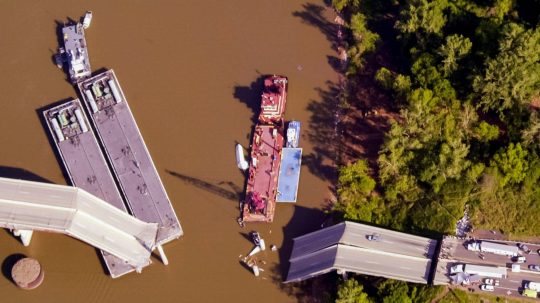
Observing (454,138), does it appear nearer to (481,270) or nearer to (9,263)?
(481,270)

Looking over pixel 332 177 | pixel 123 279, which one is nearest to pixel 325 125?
pixel 332 177

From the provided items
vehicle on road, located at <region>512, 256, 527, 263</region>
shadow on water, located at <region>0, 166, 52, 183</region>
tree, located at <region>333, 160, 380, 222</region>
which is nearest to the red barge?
tree, located at <region>333, 160, 380, 222</region>

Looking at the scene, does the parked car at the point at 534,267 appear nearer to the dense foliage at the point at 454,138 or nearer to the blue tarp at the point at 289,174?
the dense foliage at the point at 454,138

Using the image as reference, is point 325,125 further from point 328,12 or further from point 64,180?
point 64,180

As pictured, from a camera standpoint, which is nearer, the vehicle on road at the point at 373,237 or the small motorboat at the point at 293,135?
the vehicle on road at the point at 373,237

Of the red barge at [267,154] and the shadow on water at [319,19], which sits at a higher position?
the shadow on water at [319,19]

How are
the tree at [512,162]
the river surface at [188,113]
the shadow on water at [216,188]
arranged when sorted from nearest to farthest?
the tree at [512,162] → the river surface at [188,113] → the shadow on water at [216,188]

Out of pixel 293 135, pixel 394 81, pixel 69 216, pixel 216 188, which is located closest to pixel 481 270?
pixel 394 81

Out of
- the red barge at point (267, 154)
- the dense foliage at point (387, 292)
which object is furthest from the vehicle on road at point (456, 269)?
the red barge at point (267, 154)
